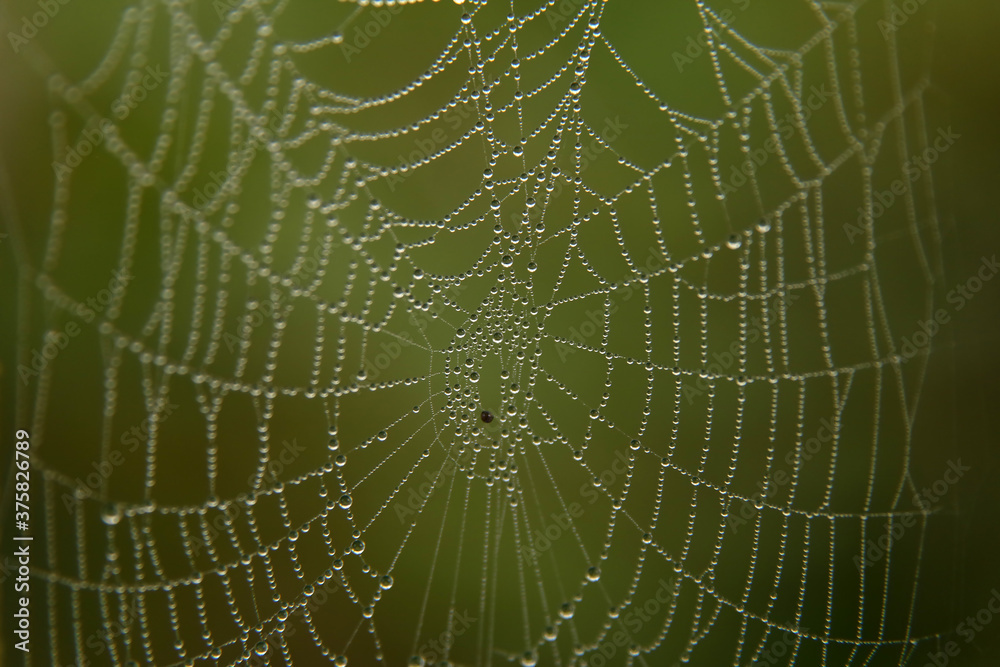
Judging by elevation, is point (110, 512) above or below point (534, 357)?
below

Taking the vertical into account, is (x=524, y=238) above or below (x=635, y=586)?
above

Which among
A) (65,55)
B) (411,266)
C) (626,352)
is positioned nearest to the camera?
(65,55)

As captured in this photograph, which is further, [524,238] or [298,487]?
[298,487]

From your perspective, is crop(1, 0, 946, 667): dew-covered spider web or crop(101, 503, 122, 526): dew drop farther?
crop(1, 0, 946, 667): dew-covered spider web

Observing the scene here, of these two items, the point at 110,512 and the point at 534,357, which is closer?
the point at 110,512

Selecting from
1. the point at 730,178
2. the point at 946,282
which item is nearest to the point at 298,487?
the point at 730,178

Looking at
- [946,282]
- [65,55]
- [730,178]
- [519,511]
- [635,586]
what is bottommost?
[635,586]

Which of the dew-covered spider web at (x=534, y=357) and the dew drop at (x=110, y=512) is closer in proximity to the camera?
the dew drop at (x=110, y=512)

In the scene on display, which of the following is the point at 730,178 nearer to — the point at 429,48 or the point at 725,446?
the point at 725,446
